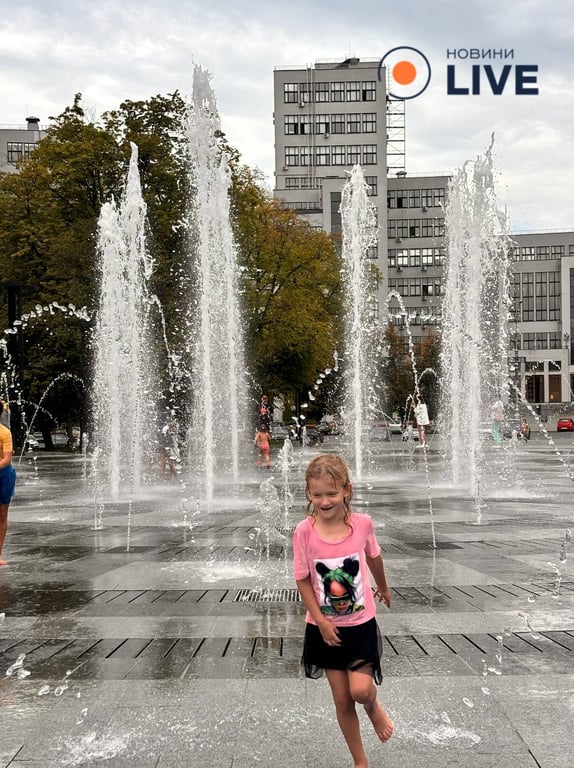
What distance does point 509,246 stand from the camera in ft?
345

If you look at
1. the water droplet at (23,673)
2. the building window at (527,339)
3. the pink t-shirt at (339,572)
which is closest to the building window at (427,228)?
the building window at (527,339)

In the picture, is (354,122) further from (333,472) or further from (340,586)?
(340,586)

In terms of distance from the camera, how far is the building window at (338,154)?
95.9 meters

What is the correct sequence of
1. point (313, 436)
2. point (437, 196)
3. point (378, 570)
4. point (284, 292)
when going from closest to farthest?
point (378, 570) < point (284, 292) < point (313, 436) < point (437, 196)

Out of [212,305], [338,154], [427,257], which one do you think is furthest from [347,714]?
[427,257]

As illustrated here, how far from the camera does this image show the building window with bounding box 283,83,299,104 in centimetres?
9594

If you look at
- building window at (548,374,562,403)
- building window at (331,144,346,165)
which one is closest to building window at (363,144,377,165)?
building window at (331,144,346,165)

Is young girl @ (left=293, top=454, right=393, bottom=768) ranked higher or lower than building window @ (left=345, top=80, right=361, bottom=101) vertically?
lower

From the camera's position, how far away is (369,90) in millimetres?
95562

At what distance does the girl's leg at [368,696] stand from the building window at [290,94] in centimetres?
9721

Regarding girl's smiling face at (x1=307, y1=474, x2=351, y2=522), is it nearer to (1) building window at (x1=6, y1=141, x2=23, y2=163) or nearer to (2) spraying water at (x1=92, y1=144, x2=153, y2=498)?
(2) spraying water at (x1=92, y1=144, x2=153, y2=498)

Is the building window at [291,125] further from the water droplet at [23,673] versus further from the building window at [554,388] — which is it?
the water droplet at [23,673]

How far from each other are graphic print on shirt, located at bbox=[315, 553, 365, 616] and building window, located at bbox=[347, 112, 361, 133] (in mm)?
95964

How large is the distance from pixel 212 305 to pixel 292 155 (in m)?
68.2
